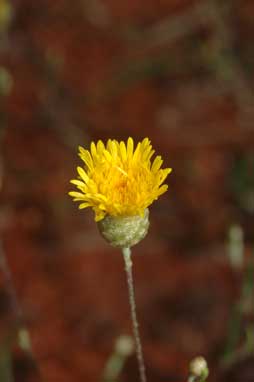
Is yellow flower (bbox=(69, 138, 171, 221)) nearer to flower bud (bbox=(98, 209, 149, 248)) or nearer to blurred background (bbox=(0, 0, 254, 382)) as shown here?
flower bud (bbox=(98, 209, 149, 248))

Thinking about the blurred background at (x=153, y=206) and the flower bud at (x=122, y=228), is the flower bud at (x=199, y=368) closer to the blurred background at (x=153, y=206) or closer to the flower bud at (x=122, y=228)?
the flower bud at (x=122, y=228)

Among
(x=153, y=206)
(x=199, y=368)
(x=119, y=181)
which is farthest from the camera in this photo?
(x=153, y=206)

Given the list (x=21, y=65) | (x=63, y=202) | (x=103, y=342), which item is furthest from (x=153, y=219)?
(x=21, y=65)

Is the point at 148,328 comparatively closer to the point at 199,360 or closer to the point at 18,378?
the point at 18,378

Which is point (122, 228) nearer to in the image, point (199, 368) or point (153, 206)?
point (199, 368)

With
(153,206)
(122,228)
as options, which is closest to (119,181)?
(122,228)

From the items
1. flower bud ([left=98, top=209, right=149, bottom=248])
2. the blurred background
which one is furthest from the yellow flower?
the blurred background

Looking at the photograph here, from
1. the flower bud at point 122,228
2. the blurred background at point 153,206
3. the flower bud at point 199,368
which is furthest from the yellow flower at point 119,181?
the blurred background at point 153,206
